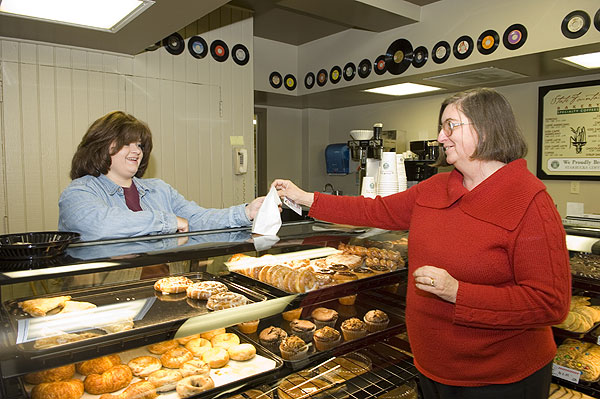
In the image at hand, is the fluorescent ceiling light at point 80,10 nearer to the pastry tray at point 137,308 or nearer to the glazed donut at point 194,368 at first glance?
the pastry tray at point 137,308

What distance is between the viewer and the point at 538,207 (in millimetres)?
1361

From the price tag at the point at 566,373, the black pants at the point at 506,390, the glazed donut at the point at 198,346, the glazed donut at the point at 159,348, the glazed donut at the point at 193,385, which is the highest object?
the glazed donut at the point at 159,348

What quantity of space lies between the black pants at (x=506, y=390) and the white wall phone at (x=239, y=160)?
3.42m

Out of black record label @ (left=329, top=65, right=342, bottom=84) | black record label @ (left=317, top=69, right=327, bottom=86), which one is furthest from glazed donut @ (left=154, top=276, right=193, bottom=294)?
black record label @ (left=317, top=69, right=327, bottom=86)

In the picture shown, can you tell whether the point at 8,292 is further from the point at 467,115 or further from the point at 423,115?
the point at 423,115

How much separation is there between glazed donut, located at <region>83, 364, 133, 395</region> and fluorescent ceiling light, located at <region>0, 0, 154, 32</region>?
1903 millimetres

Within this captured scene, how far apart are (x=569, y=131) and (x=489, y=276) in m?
3.86

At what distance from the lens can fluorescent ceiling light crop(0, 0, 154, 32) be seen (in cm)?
242

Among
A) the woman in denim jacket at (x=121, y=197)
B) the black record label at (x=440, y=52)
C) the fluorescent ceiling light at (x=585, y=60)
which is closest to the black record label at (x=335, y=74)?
the black record label at (x=440, y=52)

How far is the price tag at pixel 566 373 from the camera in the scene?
2.14 m

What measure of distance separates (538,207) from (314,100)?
5226mm

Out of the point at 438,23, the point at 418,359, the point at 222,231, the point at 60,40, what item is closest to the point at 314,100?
the point at 438,23

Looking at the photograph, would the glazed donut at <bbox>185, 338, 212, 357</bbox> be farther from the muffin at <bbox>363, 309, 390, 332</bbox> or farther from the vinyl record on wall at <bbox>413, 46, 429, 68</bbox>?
the vinyl record on wall at <bbox>413, 46, 429, 68</bbox>

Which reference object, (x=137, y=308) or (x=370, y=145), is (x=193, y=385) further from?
(x=370, y=145)
